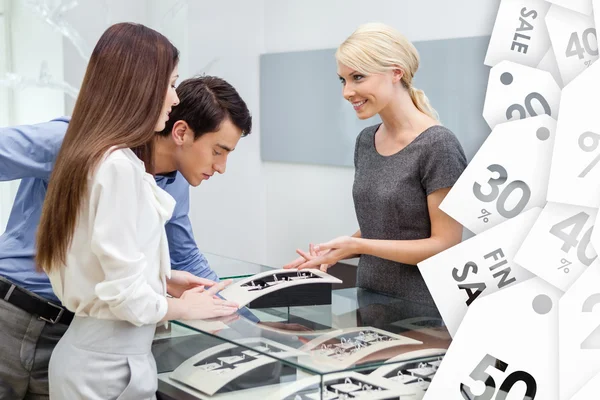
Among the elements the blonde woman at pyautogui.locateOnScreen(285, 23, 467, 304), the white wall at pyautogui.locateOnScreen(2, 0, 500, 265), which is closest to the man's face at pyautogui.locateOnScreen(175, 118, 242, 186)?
the blonde woman at pyautogui.locateOnScreen(285, 23, 467, 304)

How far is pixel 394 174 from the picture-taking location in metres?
2.25

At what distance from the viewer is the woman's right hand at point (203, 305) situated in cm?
172

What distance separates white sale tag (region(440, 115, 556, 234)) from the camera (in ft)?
4.98

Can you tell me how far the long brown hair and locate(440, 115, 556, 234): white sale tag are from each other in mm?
639

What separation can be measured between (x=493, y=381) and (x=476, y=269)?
0.22 metres

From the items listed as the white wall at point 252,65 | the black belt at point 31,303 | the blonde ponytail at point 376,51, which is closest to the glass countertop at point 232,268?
the black belt at point 31,303

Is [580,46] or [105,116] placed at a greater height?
[580,46]

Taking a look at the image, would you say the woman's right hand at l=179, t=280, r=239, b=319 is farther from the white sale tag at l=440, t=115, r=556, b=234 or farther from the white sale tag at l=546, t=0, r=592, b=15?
the white sale tag at l=546, t=0, r=592, b=15

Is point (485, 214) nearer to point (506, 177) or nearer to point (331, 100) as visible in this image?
point (506, 177)

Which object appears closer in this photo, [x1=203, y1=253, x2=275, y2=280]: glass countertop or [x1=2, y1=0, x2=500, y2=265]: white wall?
[x1=203, y1=253, x2=275, y2=280]: glass countertop

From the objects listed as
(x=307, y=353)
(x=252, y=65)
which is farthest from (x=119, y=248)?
(x=252, y=65)

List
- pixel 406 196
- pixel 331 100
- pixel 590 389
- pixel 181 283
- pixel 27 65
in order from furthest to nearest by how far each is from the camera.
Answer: pixel 331 100, pixel 27 65, pixel 406 196, pixel 181 283, pixel 590 389

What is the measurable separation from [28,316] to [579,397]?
118cm

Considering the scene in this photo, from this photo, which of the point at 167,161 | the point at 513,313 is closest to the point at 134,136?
the point at 167,161
